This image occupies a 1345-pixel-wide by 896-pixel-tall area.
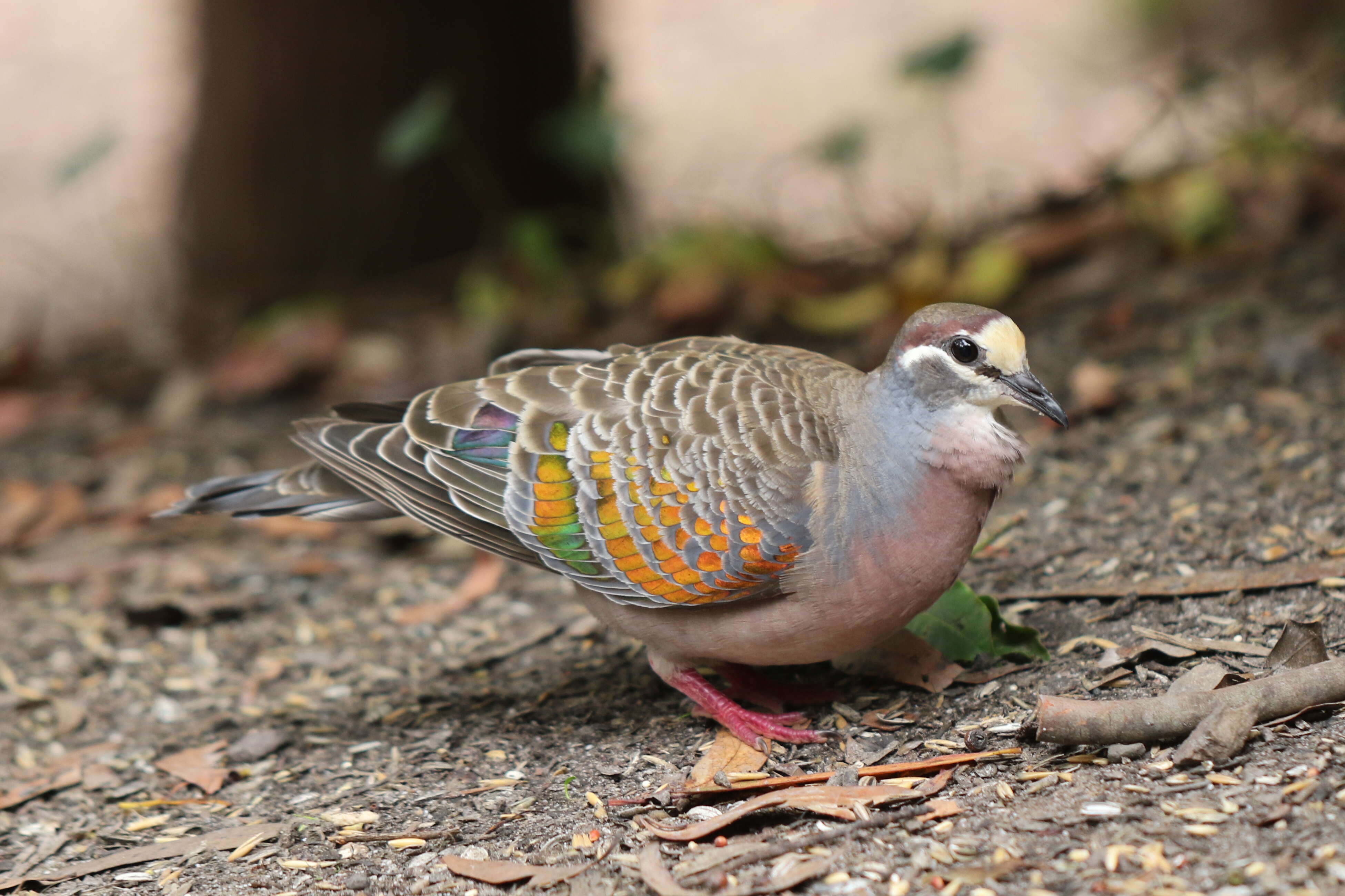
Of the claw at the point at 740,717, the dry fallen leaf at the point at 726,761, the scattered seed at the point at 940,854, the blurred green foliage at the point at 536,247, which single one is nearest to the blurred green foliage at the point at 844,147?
the blurred green foliage at the point at 536,247

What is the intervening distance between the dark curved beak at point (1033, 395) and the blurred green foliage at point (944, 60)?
3.90 metres

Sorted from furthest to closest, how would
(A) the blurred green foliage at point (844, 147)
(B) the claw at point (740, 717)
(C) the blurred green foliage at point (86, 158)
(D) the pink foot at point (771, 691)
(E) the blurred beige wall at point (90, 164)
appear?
(E) the blurred beige wall at point (90, 164)
(A) the blurred green foliage at point (844, 147)
(C) the blurred green foliage at point (86, 158)
(D) the pink foot at point (771, 691)
(B) the claw at point (740, 717)

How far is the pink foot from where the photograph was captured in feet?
12.2

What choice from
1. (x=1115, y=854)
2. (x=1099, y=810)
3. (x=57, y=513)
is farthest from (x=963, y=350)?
(x=57, y=513)

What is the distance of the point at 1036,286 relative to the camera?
654 centimetres

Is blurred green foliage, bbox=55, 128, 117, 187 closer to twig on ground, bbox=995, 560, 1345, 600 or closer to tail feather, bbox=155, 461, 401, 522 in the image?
tail feather, bbox=155, 461, 401, 522

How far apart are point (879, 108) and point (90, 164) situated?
22.8ft

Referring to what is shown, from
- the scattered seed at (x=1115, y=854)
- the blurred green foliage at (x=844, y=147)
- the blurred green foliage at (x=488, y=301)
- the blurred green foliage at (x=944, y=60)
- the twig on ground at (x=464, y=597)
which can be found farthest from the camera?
the blurred green foliage at (x=488, y=301)

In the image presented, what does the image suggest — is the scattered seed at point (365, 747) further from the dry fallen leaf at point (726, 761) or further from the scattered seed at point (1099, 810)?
the scattered seed at point (1099, 810)

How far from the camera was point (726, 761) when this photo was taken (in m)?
3.36

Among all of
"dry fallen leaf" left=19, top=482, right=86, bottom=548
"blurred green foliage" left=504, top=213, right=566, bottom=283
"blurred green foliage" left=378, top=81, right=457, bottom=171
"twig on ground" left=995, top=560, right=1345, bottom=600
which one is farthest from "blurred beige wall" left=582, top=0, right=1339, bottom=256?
"dry fallen leaf" left=19, top=482, right=86, bottom=548

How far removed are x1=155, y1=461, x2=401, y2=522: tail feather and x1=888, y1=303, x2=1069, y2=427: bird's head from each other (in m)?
1.77

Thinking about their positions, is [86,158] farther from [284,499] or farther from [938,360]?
[938,360]

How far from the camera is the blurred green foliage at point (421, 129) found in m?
6.29
